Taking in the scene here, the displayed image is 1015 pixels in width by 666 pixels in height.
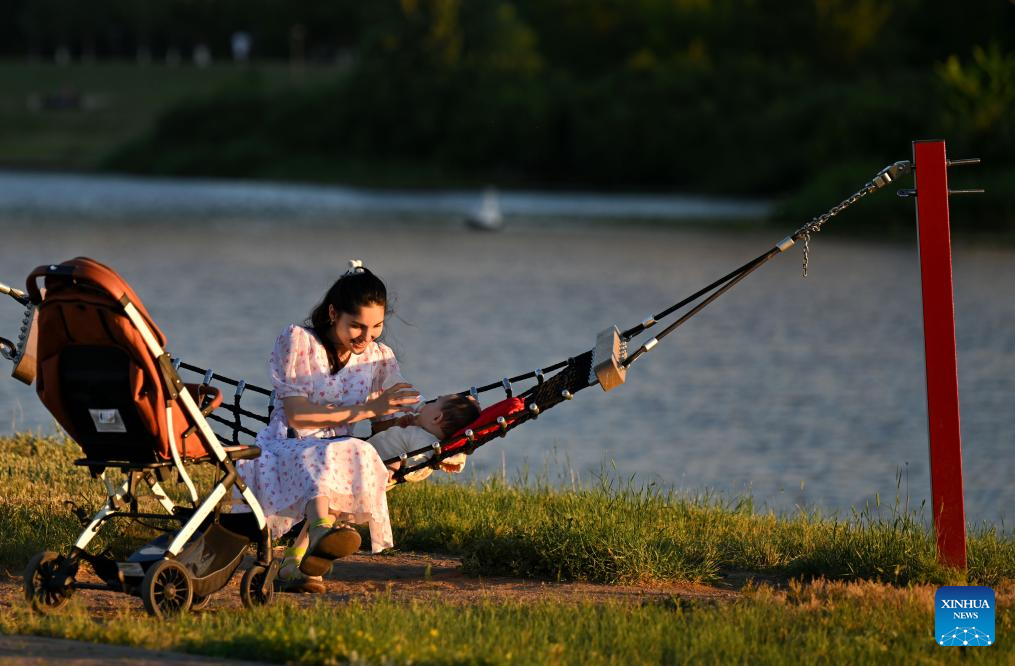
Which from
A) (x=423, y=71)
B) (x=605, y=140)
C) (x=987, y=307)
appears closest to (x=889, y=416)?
(x=987, y=307)

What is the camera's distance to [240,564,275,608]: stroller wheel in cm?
620

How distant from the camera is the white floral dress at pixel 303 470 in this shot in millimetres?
6535

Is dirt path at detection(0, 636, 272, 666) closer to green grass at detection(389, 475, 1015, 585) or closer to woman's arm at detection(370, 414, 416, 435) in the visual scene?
green grass at detection(389, 475, 1015, 585)

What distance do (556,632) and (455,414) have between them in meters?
1.69

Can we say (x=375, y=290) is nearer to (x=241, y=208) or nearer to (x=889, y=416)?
(x=889, y=416)

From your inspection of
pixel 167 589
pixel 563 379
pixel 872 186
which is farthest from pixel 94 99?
pixel 167 589

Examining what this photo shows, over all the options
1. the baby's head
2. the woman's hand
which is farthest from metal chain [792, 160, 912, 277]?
the woman's hand

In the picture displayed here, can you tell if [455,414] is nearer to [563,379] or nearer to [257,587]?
[563,379]

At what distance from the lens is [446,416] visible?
7.17 meters

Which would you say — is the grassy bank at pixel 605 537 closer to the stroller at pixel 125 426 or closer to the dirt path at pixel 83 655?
the stroller at pixel 125 426

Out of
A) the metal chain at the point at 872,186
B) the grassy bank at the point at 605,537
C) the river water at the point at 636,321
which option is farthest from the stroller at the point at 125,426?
the river water at the point at 636,321

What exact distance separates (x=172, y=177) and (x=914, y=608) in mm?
81479

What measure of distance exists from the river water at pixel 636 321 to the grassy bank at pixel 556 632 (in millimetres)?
3785

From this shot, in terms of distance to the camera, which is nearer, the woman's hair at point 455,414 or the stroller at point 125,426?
the stroller at point 125,426
